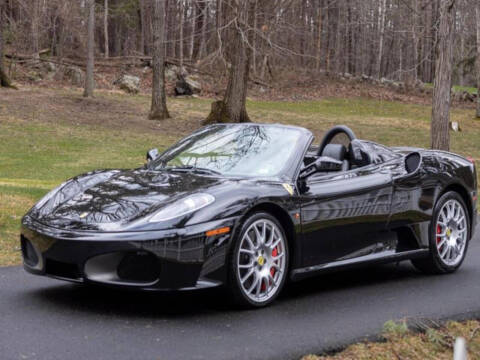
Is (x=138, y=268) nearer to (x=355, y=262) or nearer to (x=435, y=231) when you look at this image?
(x=355, y=262)

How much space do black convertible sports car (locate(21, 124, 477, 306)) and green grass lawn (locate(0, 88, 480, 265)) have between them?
7.04 feet

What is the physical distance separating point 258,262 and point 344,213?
105 centimetres

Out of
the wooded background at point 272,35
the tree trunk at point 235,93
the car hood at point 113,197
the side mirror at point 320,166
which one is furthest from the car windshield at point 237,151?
the wooded background at point 272,35

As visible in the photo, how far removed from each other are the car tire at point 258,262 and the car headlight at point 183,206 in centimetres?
32

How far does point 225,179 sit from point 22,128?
65.0ft

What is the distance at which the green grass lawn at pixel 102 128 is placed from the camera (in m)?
15.6

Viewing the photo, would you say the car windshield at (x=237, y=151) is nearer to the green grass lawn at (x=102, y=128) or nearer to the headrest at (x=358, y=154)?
the headrest at (x=358, y=154)

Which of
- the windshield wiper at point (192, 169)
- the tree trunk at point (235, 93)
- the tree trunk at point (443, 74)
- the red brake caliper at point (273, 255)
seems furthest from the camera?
the tree trunk at point (235, 93)

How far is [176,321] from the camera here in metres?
5.46

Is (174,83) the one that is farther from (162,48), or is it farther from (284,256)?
(284,256)

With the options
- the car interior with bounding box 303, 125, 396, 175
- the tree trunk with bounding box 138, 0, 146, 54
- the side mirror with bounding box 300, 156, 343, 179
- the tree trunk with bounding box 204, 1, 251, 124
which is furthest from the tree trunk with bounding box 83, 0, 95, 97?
the side mirror with bounding box 300, 156, 343, 179

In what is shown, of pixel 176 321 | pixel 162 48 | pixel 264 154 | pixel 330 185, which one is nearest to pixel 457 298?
pixel 330 185

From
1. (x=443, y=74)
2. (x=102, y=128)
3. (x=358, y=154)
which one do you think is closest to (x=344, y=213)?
(x=358, y=154)

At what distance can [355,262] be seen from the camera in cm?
661
